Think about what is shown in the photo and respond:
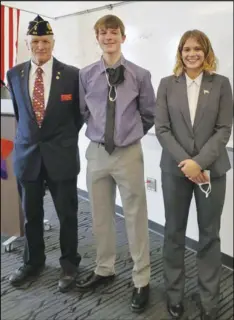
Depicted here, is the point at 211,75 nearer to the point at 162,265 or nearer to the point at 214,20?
the point at 214,20

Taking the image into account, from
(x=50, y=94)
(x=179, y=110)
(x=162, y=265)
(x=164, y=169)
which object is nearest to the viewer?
(x=50, y=94)

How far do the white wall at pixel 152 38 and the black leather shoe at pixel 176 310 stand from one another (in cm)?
36

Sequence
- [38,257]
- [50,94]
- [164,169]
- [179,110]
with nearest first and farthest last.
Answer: [50,94]
[38,257]
[179,110]
[164,169]

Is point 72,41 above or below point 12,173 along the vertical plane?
above

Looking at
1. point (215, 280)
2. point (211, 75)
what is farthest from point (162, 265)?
point (211, 75)

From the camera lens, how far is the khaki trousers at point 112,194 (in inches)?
32.1

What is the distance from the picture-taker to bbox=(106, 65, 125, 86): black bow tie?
2.42 ft

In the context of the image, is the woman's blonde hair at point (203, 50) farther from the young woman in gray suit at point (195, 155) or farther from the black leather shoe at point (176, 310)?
the black leather shoe at point (176, 310)

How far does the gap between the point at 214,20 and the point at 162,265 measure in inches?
43.0

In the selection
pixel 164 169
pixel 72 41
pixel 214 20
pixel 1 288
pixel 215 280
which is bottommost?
pixel 215 280

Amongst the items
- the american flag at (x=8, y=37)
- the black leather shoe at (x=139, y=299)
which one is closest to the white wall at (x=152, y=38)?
the american flag at (x=8, y=37)

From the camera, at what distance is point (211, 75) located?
131 cm

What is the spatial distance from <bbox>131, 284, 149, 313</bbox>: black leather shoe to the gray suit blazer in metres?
0.46

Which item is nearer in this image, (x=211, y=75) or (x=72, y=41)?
(x=72, y=41)
